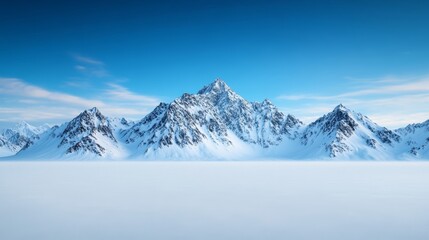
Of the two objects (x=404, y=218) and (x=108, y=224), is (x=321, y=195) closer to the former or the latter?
(x=404, y=218)

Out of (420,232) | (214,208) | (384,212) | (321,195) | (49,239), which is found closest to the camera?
(49,239)

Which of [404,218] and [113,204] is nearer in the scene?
[404,218]

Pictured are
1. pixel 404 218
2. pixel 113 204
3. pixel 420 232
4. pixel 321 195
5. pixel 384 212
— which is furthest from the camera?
pixel 321 195

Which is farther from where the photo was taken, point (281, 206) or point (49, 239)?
point (281, 206)

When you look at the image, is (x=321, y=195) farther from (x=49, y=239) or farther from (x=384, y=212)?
(x=49, y=239)

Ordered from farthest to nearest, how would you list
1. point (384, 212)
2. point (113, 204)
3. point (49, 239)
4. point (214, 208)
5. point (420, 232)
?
1. point (113, 204)
2. point (214, 208)
3. point (384, 212)
4. point (420, 232)
5. point (49, 239)

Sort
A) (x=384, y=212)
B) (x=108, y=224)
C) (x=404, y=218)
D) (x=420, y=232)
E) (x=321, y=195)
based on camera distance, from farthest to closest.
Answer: (x=321, y=195) < (x=384, y=212) < (x=404, y=218) < (x=108, y=224) < (x=420, y=232)

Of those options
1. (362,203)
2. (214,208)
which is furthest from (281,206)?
(362,203)

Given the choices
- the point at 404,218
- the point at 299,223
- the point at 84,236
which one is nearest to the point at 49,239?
the point at 84,236

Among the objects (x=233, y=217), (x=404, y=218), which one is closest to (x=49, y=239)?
(x=233, y=217)
